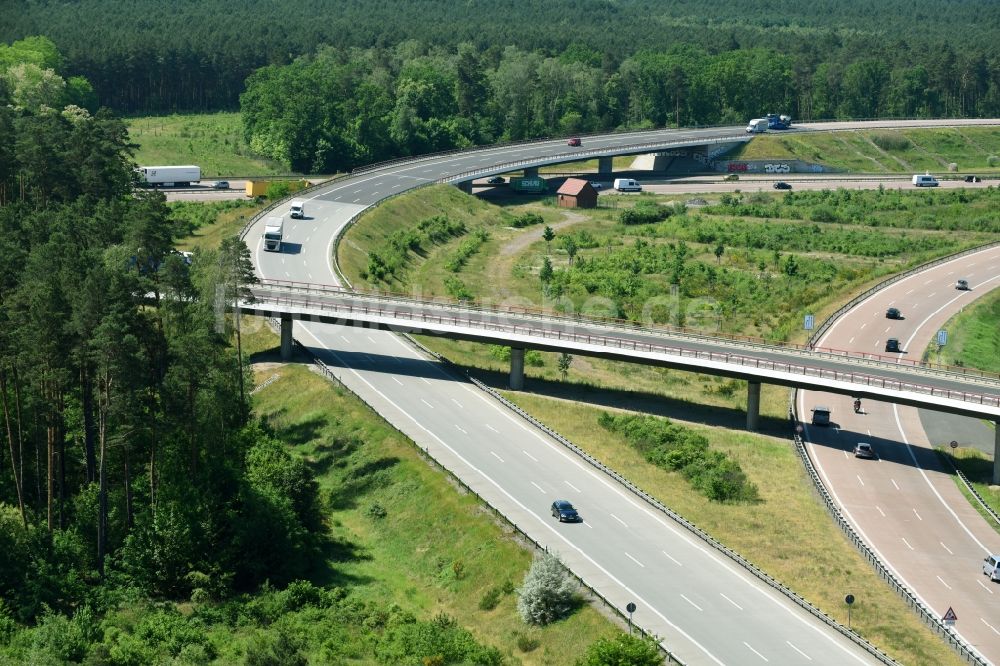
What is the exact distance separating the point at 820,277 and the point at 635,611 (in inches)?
3082

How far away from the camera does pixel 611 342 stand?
94062 millimetres

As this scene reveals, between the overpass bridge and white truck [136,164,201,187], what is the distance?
59502 millimetres

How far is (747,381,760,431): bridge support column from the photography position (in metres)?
91.1

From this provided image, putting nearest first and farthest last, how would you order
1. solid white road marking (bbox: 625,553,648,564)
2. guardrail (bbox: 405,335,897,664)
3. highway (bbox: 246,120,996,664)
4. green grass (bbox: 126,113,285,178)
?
highway (bbox: 246,120,996,664) → guardrail (bbox: 405,335,897,664) → solid white road marking (bbox: 625,553,648,564) → green grass (bbox: 126,113,285,178)

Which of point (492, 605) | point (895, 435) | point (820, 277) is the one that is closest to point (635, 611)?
point (492, 605)

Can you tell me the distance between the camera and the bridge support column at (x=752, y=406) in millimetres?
91125

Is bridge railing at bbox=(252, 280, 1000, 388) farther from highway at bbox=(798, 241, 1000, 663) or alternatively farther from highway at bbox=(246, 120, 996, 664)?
highway at bbox=(798, 241, 1000, 663)

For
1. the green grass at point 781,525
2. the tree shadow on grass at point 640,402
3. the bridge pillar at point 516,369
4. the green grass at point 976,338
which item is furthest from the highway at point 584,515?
the green grass at point 976,338

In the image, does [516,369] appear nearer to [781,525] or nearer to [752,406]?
[752,406]

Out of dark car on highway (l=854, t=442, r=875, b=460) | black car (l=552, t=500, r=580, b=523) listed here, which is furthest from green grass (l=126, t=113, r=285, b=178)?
black car (l=552, t=500, r=580, b=523)

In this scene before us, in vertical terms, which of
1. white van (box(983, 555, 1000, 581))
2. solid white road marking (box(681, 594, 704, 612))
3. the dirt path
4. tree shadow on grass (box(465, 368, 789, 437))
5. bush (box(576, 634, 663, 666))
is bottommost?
white van (box(983, 555, 1000, 581))

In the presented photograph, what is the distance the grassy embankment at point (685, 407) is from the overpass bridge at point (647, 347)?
12.7 ft

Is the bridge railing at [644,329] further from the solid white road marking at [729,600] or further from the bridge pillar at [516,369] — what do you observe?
the solid white road marking at [729,600]

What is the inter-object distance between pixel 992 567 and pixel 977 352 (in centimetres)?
4345
